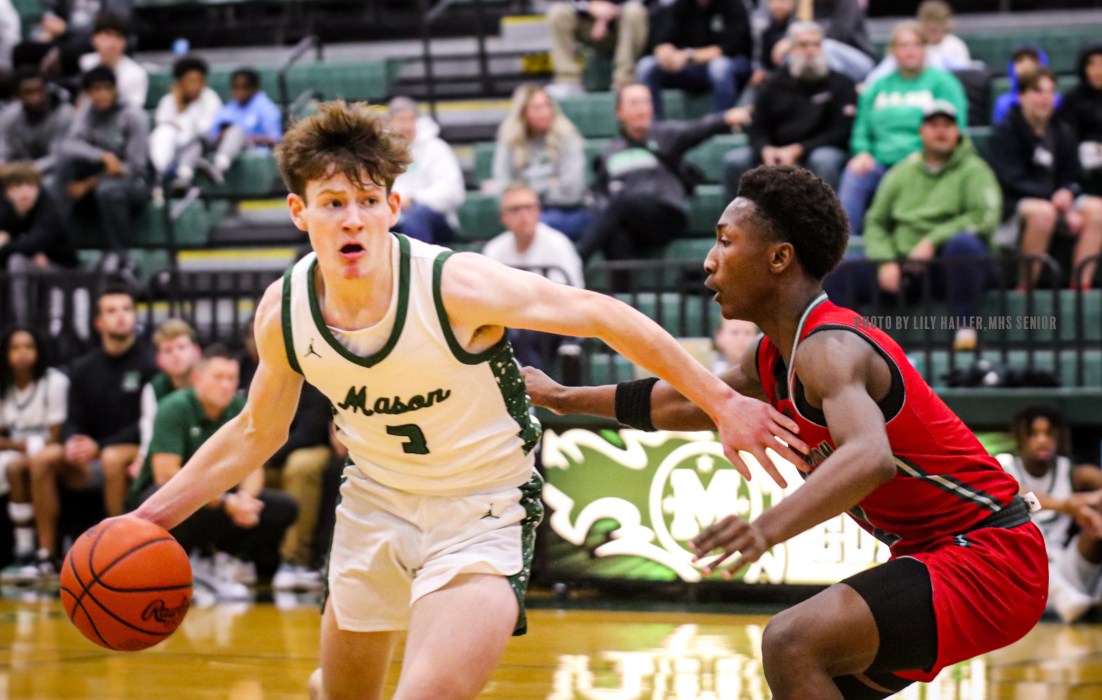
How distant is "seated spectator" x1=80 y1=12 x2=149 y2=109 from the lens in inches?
457

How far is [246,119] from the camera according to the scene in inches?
452

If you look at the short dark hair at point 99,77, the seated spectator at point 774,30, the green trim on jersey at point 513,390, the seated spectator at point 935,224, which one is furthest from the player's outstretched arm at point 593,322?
the short dark hair at point 99,77

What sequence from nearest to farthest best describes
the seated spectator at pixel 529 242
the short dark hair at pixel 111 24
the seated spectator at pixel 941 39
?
the seated spectator at pixel 529 242, the seated spectator at pixel 941 39, the short dark hair at pixel 111 24

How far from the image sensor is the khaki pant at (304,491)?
8219 mm

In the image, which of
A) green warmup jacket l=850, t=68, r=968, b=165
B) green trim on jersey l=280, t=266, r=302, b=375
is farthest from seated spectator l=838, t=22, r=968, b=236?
green trim on jersey l=280, t=266, r=302, b=375

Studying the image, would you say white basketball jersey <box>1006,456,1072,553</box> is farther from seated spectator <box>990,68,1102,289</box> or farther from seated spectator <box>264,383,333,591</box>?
seated spectator <box>264,383,333,591</box>

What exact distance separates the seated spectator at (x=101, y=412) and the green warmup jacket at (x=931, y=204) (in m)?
4.68

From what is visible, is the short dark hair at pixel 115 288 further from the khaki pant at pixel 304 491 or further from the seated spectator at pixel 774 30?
the seated spectator at pixel 774 30

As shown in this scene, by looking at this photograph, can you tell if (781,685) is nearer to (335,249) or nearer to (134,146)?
(335,249)

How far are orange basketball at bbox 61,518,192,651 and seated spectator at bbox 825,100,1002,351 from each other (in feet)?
16.6

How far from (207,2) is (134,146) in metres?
3.15

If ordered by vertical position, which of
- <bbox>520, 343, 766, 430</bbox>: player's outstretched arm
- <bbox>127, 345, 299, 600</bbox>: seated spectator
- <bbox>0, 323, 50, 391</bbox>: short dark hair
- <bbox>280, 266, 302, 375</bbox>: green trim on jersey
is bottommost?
<bbox>127, 345, 299, 600</bbox>: seated spectator

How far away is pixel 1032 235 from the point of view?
330 inches

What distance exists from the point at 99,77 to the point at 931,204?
6623mm
